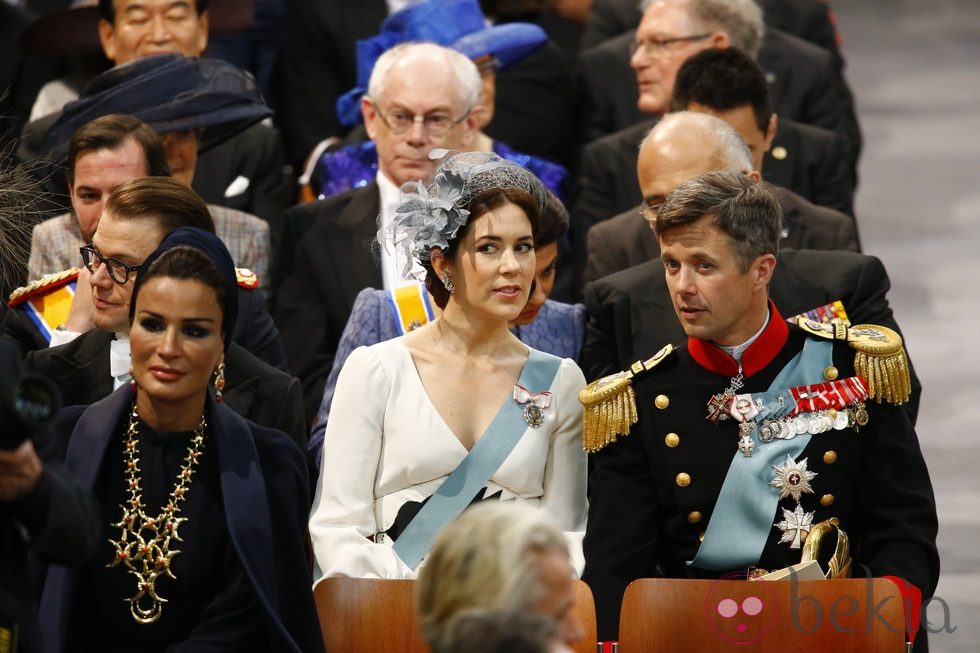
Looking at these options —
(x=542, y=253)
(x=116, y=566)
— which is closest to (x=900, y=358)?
(x=542, y=253)

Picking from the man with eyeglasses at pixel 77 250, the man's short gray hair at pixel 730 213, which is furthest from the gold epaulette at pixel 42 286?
the man's short gray hair at pixel 730 213

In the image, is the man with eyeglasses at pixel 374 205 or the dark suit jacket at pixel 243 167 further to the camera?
the dark suit jacket at pixel 243 167

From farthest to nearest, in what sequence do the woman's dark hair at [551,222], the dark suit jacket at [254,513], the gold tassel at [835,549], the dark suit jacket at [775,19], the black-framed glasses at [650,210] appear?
the dark suit jacket at [775,19], the black-framed glasses at [650,210], the woman's dark hair at [551,222], the gold tassel at [835,549], the dark suit jacket at [254,513]

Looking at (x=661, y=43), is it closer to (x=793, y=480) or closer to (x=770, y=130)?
(x=770, y=130)

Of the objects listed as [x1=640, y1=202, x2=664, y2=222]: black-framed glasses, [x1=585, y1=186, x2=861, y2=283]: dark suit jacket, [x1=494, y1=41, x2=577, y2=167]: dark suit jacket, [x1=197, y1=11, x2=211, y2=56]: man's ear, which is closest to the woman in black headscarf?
[x1=640, y1=202, x2=664, y2=222]: black-framed glasses

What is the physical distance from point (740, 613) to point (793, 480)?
0.43 meters

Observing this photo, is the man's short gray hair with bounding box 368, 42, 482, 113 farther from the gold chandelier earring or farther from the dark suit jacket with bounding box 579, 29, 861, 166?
the gold chandelier earring

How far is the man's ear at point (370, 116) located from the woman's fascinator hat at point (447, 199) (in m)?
1.43

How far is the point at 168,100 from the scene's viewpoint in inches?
209

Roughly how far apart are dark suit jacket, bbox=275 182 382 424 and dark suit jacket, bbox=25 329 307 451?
39.9 inches

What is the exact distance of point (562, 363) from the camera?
419 cm

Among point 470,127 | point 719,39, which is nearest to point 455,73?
point 470,127

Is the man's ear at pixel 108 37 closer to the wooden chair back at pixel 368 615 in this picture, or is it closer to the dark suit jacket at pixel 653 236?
the dark suit jacket at pixel 653 236

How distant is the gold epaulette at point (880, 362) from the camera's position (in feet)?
12.9
